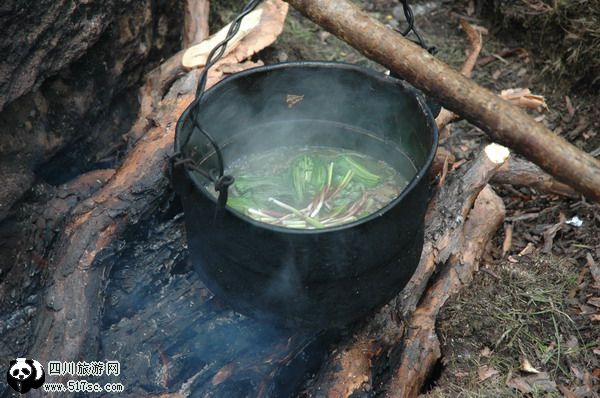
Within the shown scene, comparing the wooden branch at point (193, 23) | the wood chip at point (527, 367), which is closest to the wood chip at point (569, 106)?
the wood chip at point (527, 367)

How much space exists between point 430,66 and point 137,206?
6.08ft

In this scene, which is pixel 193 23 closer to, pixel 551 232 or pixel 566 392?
pixel 551 232

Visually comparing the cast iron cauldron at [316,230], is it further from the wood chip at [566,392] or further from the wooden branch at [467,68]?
the wood chip at [566,392]

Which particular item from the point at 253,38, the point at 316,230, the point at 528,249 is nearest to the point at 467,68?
the point at 528,249

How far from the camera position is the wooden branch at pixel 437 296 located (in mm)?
3510

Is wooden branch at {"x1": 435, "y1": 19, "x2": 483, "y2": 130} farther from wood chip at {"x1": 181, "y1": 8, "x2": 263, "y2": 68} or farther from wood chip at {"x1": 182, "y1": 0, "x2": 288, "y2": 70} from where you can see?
wood chip at {"x1": 181, "y1": 8, "x2": 263, "y2": 68}

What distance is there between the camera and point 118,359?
3473 millimetres

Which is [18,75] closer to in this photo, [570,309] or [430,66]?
[430,66]

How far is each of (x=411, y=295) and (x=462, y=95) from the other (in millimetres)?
1265

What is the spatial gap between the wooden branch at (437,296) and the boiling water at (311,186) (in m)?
0.72

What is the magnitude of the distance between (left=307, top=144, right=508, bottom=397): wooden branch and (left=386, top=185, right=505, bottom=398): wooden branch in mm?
61

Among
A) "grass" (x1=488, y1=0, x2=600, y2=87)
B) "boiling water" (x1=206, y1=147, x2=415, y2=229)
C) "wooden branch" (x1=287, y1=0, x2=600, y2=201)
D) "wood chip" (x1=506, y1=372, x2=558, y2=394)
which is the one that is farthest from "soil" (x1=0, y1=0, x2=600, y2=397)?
"wooden branch" (x1=287, y1=0, x2=600, y2=201)

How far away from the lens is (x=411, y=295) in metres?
3.81

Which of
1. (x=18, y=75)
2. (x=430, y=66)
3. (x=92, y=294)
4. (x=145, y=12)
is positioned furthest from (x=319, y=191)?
(x=145, y=12)
